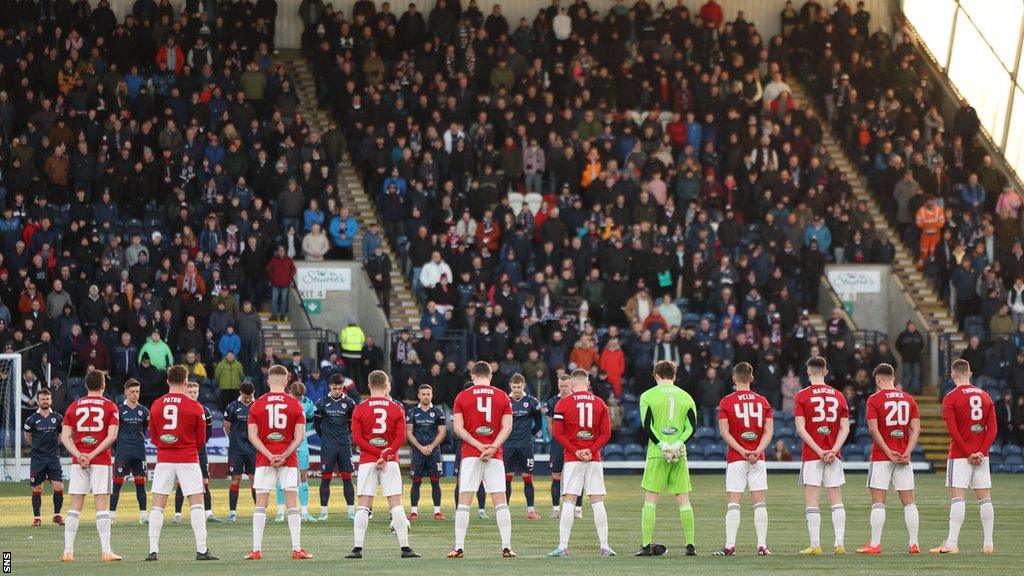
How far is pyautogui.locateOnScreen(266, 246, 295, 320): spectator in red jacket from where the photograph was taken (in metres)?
36.3

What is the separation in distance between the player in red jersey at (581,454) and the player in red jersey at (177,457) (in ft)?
12.7

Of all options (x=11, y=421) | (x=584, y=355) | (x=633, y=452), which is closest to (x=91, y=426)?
(x=11, y=421)

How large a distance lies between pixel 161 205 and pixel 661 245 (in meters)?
11.5

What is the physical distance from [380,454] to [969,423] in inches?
258

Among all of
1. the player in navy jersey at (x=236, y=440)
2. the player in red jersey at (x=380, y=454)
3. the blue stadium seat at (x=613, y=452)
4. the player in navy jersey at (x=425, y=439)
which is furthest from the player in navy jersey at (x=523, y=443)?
the blue stadium seat at (x=613, y=452)

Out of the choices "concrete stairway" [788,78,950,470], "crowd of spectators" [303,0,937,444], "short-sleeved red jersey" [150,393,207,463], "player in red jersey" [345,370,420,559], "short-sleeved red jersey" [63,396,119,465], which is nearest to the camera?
"short-sleeved red jersey" [150,393,207,463]

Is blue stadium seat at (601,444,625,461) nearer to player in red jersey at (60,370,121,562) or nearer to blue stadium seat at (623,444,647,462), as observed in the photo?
blue stadium seat at (623,444,647,462)

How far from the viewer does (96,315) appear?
3366 cm

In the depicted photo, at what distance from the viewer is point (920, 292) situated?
135ft

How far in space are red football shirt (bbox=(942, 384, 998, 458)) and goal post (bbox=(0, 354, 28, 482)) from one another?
18.8 metres

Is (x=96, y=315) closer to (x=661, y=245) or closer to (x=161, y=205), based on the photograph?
(x=161, y=205)

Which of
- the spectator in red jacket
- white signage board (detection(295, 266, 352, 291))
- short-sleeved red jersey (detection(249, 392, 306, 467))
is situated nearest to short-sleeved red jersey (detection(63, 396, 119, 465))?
short-sleeved red jersey (detection(249, 392, 306, 467))

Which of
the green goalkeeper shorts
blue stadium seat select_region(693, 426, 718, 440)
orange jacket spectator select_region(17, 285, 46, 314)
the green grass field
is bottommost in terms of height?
the green grass field

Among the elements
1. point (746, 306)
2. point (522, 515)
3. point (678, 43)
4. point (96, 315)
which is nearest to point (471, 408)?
point (522, 515)
